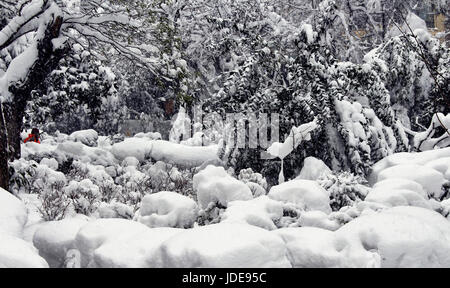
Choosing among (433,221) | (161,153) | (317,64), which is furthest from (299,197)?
(161,153)

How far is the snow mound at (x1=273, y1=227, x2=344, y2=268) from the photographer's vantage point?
3543 mm

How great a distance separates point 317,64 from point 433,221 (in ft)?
19.5

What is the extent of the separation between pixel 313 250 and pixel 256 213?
4.66ft

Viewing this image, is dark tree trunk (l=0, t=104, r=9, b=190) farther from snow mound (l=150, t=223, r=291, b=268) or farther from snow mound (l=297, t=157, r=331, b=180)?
snow mound (l=297, t=157, r=331, b=180)

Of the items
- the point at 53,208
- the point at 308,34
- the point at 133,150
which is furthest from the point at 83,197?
the point at 308,34

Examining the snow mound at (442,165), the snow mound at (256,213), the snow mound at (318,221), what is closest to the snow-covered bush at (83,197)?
the snow mound at (256,213)

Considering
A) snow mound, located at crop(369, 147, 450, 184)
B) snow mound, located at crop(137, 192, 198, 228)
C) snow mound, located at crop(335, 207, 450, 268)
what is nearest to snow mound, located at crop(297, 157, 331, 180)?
snow mound, located at crop(369, 147, 450, 184)

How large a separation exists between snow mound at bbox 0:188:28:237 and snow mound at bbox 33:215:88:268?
0.28 metres

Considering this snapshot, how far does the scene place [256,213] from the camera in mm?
4969

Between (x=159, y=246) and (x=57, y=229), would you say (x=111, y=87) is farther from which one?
(x=159, y=246)

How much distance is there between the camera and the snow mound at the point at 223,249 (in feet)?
10.5

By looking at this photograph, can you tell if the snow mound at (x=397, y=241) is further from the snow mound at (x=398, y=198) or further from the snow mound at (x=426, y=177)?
the snow mound at (x=426, y=177)
